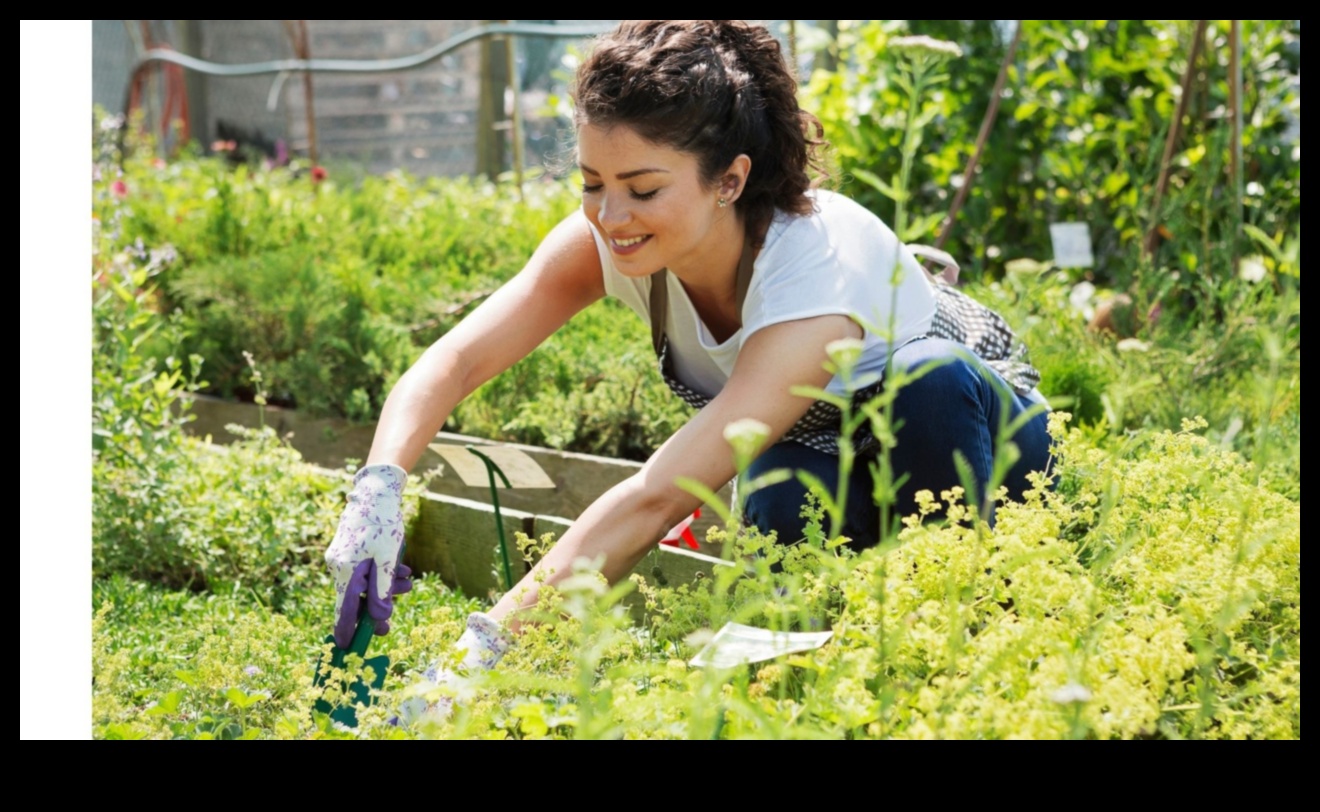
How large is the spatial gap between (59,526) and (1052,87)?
154 inches

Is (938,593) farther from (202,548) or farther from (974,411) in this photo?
(202,548)

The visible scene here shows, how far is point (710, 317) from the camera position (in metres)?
2.04

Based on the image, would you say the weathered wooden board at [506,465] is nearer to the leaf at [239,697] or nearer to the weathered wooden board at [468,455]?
the weathered wooden board at [468,455]

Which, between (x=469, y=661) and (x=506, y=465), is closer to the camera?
(x=469, y=661)

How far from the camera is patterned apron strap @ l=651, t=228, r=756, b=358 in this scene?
6.16ft

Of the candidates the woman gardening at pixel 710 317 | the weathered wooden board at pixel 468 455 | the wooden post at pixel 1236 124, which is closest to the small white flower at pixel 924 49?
the woman gardening at pixel 710 317

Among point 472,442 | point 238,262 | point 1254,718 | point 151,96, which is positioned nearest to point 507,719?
point 1254,718

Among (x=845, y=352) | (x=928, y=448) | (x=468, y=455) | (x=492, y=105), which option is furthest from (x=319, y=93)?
(x=845, y=352)

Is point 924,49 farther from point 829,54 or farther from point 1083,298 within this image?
point 829,54

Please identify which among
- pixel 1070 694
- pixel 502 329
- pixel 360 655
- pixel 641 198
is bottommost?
pixel 360 655

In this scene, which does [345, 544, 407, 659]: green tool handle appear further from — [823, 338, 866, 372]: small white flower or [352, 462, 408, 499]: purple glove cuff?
[823, 338, 866, 372]: small white flower

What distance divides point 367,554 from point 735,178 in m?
0.73

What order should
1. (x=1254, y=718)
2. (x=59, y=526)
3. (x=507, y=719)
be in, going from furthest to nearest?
(x=59, y=526) < (x=507, y=719) < (x=1254, y=718)
